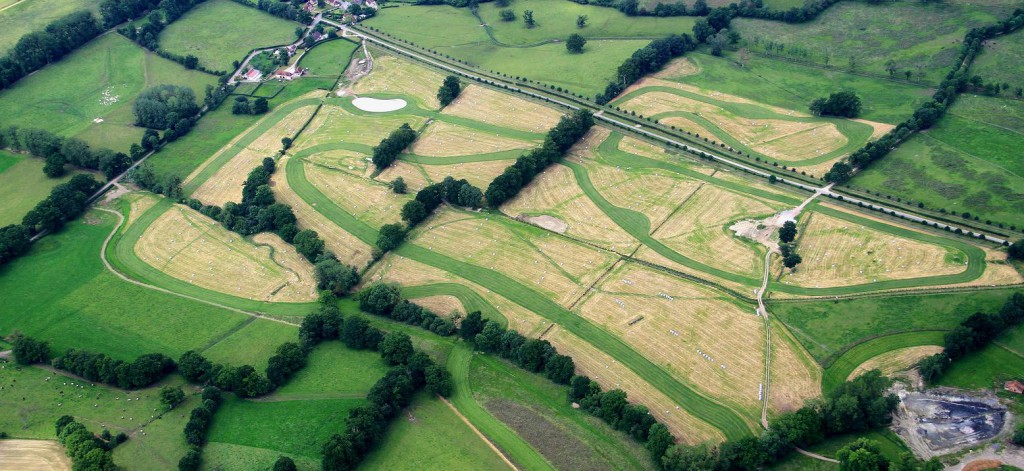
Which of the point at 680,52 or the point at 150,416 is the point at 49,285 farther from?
the point at 680,52

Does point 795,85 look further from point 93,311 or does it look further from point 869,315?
point 93,311

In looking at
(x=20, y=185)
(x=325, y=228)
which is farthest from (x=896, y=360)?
(x=20, y=185)

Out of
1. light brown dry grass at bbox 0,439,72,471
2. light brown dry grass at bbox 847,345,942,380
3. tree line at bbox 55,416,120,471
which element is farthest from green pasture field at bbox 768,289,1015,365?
light brown dry grass at bbox 0,439,72,471

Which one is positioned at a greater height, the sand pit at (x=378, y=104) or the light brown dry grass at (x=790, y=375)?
the light brown dry grass at (x=790, y=375)

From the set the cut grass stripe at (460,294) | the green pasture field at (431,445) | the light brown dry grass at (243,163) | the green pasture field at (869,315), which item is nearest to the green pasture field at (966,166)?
the green pasture field at (869,315)

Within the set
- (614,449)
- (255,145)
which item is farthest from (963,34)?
(255,145)

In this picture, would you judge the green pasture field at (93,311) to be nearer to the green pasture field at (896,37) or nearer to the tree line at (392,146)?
the tree line at (392,146)
